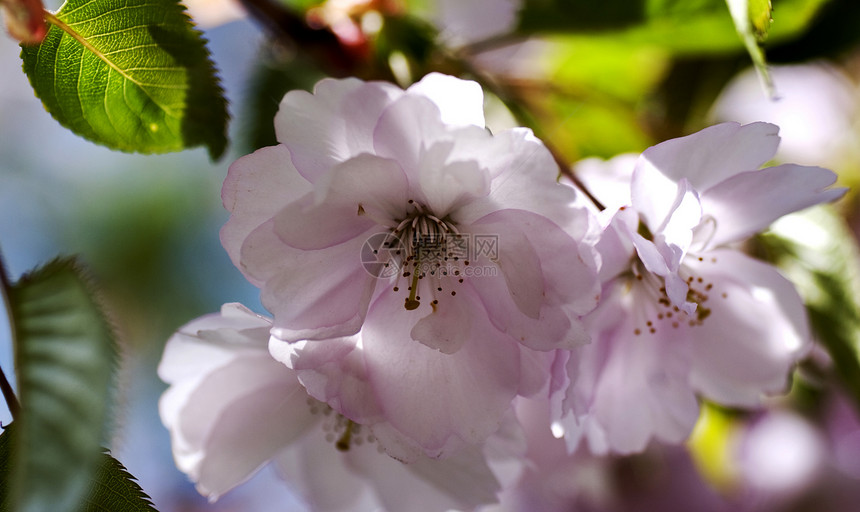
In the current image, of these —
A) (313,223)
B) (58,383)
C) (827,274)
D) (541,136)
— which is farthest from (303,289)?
(827,274)

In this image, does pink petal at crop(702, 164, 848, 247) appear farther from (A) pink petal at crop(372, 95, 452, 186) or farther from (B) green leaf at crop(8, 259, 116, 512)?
(B) green leaf at crop(8, 259, 116, 512)

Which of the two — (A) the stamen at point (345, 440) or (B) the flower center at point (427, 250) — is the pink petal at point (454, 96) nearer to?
(B) the flower center at point (427, 250)

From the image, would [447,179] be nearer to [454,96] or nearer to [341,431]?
[454,96]

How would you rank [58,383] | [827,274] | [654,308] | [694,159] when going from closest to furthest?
[58,383] < [694,159] < [654,308] < [827,274]

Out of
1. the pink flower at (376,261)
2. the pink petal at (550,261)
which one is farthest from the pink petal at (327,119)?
the pink petal at (550,261)

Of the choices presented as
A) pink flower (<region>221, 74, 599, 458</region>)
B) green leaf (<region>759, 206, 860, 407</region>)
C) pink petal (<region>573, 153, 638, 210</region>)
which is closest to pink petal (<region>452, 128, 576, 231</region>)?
pink flower (<region>221, 74, 599, 458</region>)

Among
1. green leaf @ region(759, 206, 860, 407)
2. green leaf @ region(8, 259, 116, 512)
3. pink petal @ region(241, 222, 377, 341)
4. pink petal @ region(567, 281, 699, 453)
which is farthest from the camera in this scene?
green leaf @ region(759, 206, 860, 407)
